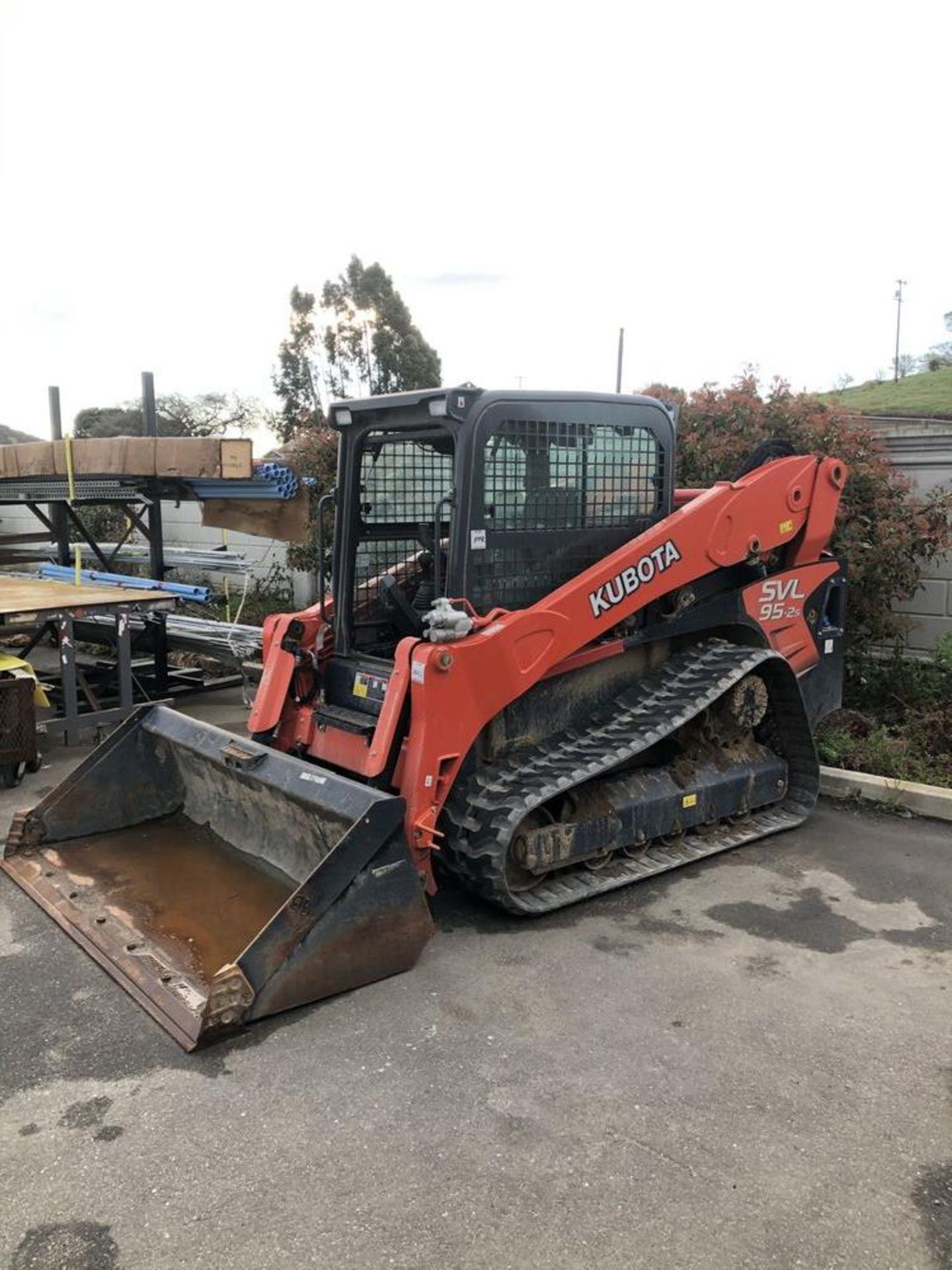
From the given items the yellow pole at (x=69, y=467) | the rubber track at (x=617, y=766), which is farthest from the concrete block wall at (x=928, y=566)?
the yellow pole at (x=69, y=467)

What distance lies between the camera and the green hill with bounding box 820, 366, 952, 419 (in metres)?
26.5

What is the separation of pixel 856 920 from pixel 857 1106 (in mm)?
1461

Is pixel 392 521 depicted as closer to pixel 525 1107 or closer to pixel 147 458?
pixel 525 1107

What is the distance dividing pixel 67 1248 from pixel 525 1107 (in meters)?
1.35

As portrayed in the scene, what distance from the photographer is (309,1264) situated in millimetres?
2508

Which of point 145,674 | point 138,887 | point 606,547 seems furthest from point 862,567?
point 145,674

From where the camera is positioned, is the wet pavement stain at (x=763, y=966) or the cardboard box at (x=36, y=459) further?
the cardboard box at (x=36, y=459)

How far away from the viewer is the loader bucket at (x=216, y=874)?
3.60m

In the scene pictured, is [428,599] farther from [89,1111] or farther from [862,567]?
[862,567]

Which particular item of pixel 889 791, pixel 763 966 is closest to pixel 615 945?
pixel 763 966

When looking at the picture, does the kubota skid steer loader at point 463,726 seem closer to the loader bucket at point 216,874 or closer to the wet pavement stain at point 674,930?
the loader bucket at point 216,874

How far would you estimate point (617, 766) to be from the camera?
5.01 m

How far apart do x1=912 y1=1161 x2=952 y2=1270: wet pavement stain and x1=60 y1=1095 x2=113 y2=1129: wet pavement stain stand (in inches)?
94.9

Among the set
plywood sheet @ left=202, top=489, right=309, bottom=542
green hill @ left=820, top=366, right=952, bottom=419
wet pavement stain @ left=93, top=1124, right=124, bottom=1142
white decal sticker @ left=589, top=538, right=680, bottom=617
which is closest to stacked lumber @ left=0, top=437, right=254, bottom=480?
plywood sheet @ left=202, top=489, right=309, bottom=542
